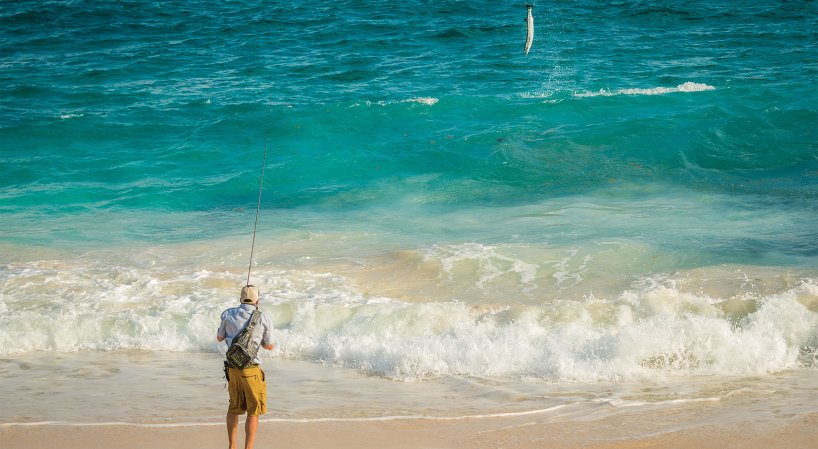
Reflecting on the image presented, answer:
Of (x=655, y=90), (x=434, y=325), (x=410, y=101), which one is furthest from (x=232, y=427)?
(x=655, y=90)

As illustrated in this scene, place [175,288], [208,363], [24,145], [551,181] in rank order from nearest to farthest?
1. [208,363]
2. [175,288]
3. [551,181]
4. [24,145]

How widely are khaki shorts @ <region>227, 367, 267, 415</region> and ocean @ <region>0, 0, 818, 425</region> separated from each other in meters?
0.81

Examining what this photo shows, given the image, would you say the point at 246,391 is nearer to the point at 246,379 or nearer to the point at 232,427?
the point at 246,379

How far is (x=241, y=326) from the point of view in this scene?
6051mm

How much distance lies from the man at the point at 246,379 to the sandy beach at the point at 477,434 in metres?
0.38

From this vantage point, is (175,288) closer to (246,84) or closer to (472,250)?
(472,250)

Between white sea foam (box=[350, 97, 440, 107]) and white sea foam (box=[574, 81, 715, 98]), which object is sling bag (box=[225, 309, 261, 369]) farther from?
white sea foam (box=[574, 81, 715, 98])

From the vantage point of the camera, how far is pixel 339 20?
2458 cm

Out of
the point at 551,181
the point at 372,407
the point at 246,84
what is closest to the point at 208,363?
the point at 372,407

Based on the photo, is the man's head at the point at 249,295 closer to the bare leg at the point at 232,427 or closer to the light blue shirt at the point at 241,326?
the light blue shirt at the point at 241,326

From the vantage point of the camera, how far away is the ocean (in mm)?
7949

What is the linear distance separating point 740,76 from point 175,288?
14.6m

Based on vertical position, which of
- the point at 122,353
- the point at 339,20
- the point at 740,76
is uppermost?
the point at 339,20

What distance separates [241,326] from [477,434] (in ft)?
6.42
